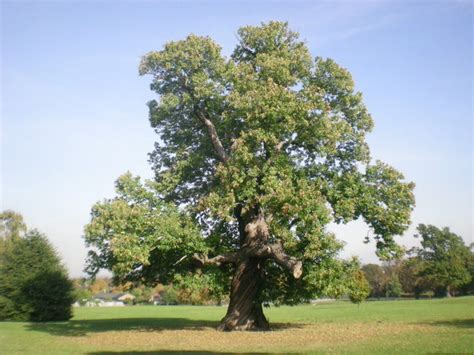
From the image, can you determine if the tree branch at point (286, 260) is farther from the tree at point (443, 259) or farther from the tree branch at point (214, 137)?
the tree at point (443, 259)

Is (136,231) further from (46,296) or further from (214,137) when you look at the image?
(46,296)

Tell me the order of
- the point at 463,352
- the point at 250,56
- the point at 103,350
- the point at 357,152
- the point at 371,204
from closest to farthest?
1. the point at 463,352
2. the point at 103,350
3. the point at 371,204
4. the point at 357,152
5. the point at 250,56

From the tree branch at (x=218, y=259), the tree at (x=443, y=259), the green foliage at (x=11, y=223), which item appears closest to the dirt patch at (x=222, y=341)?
the tree branch at (x=218, y=259)

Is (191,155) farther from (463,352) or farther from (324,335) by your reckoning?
(463,352)

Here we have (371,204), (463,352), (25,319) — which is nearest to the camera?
(463,352)

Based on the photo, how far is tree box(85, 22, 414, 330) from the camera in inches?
986

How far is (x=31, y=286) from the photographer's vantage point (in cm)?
4312

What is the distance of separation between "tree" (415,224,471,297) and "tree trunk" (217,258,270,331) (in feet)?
282

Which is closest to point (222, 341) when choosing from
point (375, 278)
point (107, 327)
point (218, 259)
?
point (218, 259)

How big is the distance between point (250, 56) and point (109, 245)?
1588 cm

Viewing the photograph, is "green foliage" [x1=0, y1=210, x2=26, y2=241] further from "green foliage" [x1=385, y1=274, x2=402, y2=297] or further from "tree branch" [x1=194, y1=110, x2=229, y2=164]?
"green foliage" [x1=385, y1=274, x2=402, y2=297]

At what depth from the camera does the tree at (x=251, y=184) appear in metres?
25.0

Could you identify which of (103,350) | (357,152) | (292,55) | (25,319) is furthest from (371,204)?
(25,319)

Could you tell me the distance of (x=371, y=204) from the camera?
26.7m
